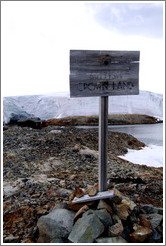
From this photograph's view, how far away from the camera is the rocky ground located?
3.13 metres

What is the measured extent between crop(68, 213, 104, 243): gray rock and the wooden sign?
1608mm

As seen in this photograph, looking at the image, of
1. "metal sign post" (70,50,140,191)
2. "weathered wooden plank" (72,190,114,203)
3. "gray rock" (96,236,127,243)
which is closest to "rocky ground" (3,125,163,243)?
"weathered wooden plank" (72,190,114,203)

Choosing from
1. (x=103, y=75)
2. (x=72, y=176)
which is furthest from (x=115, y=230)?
(x=72, y=176)

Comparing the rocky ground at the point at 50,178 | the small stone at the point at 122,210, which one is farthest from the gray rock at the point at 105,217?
the rocky ground at the point at 50,178

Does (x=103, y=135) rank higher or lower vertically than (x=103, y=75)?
lower

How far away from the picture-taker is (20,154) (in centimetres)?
607

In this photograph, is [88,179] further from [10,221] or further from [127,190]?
[10,221]

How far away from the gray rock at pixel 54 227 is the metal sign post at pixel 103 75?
1107mm

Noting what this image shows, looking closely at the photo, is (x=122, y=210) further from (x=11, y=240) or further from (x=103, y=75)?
(x=103, y=75)

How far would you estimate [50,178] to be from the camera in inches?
178

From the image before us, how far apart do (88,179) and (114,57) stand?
285 centimetres

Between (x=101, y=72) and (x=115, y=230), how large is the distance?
204cm

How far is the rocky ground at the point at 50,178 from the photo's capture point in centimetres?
313

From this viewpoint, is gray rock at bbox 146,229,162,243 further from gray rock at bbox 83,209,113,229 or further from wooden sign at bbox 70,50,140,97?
wooden sign at bbox 70,50,140,97
